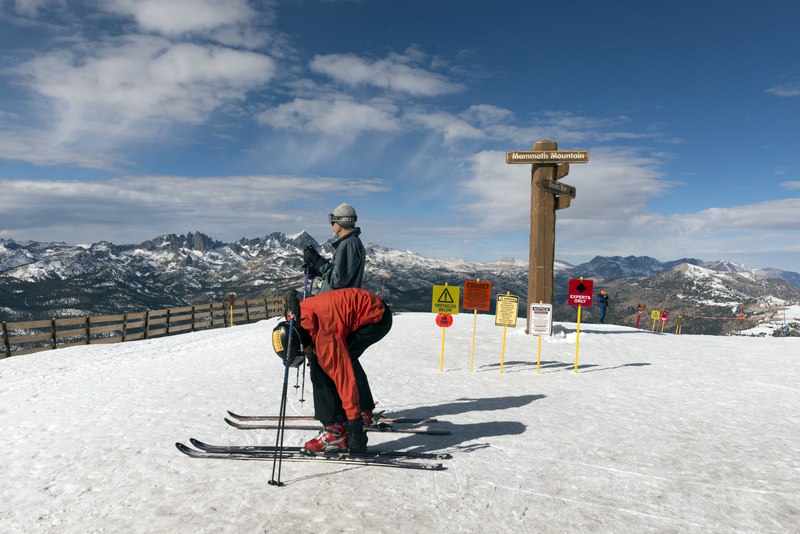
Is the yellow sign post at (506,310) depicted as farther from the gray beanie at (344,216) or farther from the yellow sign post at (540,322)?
the gray beanie at (344,216)

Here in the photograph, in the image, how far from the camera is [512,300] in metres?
12.1

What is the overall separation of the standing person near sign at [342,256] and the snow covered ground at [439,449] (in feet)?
6.17

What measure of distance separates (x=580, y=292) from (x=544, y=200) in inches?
215

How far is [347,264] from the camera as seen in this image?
5.47 meters

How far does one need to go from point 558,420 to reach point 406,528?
3843 millimetres

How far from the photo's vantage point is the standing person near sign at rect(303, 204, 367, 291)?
5473 mm

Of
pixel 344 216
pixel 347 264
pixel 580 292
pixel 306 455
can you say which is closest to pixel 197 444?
pixel 306 455

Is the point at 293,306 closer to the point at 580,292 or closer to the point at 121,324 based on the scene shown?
the point at 580,292

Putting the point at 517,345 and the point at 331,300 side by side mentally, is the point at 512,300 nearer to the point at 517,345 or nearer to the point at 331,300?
the point at 517,345

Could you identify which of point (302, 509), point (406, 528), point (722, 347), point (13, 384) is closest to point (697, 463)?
point (406, 528)

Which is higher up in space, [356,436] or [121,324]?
[356,436]

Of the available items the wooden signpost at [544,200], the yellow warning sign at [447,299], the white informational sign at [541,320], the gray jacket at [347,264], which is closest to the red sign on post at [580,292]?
the white informational sign at [541,320]

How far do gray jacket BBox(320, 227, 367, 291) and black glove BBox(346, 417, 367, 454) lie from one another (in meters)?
1.52

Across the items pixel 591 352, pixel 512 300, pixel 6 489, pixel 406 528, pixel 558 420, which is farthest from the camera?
pixel 591 352
